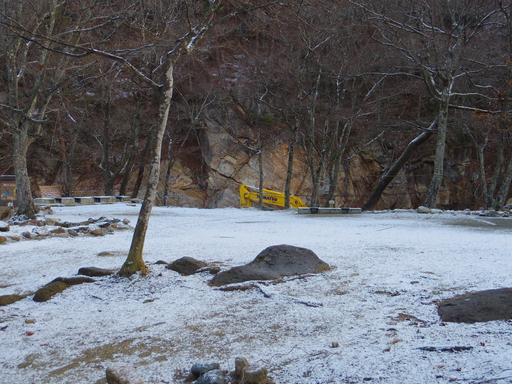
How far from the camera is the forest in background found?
14.8 metres

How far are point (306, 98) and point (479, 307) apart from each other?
15.8m

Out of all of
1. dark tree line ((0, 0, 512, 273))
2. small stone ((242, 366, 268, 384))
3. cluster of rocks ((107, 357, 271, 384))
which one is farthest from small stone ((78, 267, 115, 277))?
dark tree line ((0, 0, 512, 273))

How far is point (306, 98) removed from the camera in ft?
60.4

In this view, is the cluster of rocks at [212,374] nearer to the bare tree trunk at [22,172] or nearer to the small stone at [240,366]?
the small stone at [240,366]

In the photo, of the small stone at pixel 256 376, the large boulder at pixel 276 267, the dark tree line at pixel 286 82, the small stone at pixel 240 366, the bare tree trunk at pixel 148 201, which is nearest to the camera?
the small stone at pixel 256 376

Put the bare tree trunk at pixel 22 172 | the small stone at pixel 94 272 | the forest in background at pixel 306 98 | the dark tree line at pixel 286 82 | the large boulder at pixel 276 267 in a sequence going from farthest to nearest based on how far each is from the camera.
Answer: the forest in background at pixel 306 98, the dark tree line at pixel 286 82, the bare tree trunk at pixel 22 172, the small stone at pixel 94 272, the large boulder at pixel 276 267

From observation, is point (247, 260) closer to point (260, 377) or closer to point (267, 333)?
point (267, 333)

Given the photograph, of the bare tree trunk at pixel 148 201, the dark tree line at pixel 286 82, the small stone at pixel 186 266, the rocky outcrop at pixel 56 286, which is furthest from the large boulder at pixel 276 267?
the dark tree line at pixel 286 82

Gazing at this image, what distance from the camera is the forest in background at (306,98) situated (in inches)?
582

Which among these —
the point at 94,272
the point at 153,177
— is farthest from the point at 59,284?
the point at 153,177

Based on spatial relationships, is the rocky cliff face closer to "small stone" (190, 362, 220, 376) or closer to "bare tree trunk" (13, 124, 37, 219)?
"bare tree trunk" (13, 124, 37, 219)

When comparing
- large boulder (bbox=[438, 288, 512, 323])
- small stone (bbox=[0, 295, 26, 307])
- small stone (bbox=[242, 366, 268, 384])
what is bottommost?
small stone (bbox=[0, 295, 26, 307])

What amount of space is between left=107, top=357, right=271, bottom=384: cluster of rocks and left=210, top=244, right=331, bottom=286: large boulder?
1.93 m

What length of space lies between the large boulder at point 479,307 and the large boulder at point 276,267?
1750 mm
